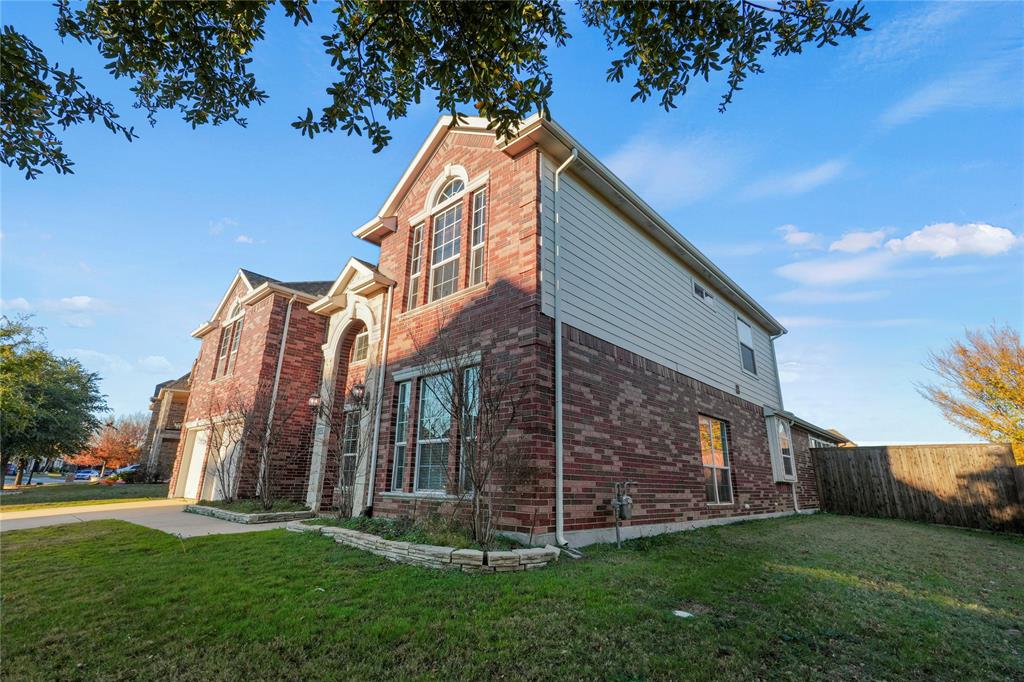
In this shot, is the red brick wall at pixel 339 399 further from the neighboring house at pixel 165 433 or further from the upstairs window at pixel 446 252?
Answer: the neighboring house at pixel 165 433

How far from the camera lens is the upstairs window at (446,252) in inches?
357

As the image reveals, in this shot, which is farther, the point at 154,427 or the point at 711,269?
the point at 154,427

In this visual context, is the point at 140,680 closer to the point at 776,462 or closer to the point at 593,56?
the point at 593,56

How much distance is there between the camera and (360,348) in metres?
11.8

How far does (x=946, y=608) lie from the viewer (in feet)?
14.3

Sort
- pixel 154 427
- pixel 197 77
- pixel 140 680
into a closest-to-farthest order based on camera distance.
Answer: pixel 140 680, pixel 197 77, pixel 154 427

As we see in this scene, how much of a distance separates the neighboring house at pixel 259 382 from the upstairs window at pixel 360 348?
8.92 ft

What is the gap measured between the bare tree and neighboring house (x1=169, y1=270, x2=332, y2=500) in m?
6.80

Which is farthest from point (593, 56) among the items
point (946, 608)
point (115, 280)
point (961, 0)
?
point (115, 280)

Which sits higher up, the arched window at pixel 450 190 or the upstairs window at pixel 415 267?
the arched window at pixel 450 190

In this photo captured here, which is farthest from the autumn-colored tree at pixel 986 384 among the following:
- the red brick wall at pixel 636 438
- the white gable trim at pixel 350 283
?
the white gable trim at pixel 350 283

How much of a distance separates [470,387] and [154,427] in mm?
32009

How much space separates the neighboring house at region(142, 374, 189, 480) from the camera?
2661 centimetres

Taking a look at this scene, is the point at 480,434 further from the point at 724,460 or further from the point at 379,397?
the point at 724,460
